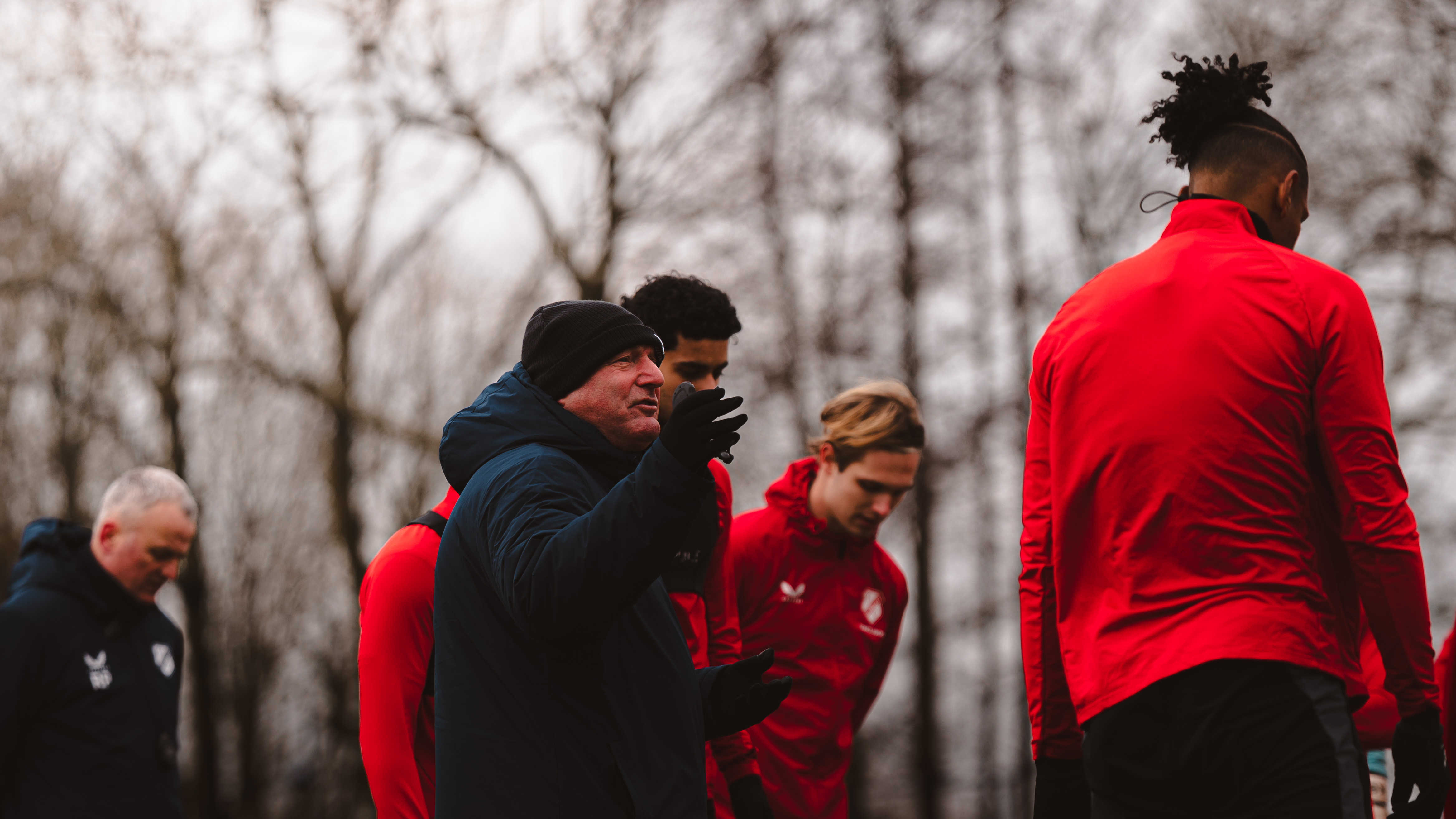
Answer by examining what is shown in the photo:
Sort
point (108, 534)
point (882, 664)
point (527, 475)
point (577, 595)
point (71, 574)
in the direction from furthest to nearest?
1. point (108, 534)
2. point (71, 574)
3. point (882, 664)
4. point (527, 475)
5. point (577, 595)

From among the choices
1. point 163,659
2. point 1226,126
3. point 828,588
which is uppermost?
point 1226,126

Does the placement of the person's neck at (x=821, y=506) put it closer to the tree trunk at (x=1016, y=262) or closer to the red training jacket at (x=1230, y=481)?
the red training jacket at (x=1230, y=481)

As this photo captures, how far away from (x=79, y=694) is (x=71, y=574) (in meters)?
0.56

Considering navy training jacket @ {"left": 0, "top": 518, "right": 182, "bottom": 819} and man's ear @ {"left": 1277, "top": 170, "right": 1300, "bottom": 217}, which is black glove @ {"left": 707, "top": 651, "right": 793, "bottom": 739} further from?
navy training jacket @ {"left": 0, "top": 518, "right": 182, "bottom": 819}

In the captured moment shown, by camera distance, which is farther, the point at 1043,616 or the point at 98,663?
the point at 98,663

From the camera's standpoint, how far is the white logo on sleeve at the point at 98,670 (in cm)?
504

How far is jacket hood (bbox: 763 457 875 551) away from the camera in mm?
4734

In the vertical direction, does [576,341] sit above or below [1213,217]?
below

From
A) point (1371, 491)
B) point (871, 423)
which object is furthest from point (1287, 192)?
point (871, 423)

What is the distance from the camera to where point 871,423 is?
465 centimetres

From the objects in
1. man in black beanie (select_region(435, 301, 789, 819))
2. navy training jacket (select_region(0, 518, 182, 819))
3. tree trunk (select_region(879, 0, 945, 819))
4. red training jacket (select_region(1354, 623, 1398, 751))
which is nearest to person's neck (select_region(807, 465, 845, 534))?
red training jacket (select_region(1354, 623, 1398, 751))

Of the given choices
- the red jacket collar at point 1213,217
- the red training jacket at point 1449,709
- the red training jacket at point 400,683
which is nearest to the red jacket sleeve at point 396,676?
the red training jacket at point 400,683

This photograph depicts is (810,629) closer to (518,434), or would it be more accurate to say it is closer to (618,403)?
(618,403)

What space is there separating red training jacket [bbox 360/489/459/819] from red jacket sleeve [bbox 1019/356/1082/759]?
1442mm
